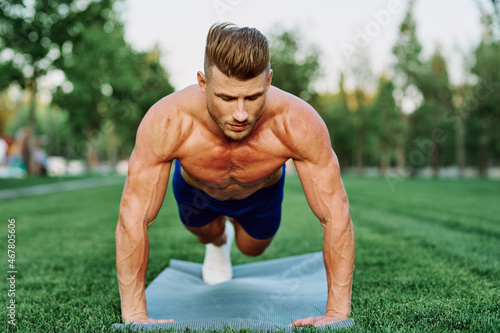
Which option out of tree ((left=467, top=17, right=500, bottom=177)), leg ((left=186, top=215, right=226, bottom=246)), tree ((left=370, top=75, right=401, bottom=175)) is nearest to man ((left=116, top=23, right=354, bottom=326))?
leg ((left=186, top=215, right=226, bottom=246))

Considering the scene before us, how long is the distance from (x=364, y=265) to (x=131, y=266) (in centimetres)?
231

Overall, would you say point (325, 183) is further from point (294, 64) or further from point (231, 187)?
point (294, 64)

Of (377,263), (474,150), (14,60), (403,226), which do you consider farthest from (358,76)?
(377,263)

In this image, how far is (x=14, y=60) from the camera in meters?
18.1

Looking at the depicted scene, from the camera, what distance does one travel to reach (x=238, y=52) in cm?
192

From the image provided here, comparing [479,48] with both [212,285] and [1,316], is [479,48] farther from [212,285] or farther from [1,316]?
[1,316]

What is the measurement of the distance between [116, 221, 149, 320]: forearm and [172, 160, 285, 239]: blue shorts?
0.80m

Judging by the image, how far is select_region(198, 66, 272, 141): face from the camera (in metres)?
2.00

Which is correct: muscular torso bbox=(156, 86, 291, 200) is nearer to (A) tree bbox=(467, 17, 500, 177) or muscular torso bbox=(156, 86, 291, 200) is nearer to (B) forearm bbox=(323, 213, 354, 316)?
(B) forearm bbox=(323, 213, 354, 316)

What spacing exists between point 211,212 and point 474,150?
3865 centimetres

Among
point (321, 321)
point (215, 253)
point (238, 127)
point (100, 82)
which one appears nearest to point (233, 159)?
point (238, 127)

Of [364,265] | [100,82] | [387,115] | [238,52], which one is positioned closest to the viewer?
[238,52]

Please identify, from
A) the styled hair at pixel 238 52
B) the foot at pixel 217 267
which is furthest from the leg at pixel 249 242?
the styled hair at pixel 238 52

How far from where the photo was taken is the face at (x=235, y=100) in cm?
200
